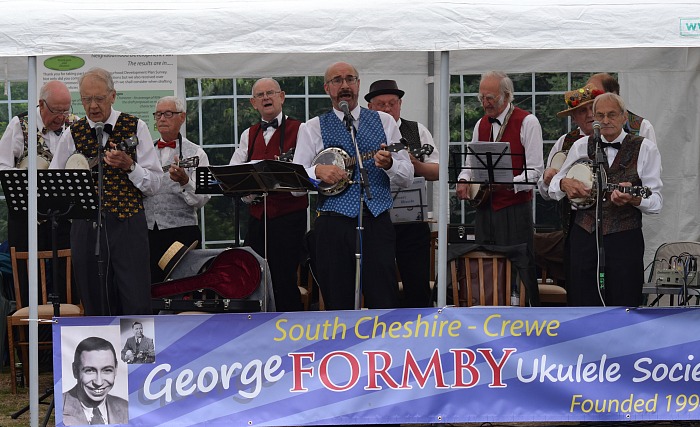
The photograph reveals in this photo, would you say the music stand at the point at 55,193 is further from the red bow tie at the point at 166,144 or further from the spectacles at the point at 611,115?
the spectacles at the point at 611,115

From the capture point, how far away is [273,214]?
722 cm

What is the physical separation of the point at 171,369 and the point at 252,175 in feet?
3.83

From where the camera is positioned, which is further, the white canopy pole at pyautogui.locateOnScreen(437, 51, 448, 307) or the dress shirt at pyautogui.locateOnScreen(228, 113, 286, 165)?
the dress shirt at pyautogui.locateOnScreen(228, 113, 286, 165)

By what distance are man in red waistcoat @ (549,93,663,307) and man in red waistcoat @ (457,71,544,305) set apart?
685 mm

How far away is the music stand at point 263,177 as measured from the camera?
584cm

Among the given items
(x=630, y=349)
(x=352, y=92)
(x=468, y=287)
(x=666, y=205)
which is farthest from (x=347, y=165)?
(x=666, y=205)

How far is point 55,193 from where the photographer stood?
5832 mm

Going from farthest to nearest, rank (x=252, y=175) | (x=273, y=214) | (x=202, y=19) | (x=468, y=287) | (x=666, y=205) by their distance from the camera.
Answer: (x=666, y=205), (x=273, y=214), (x=468, y=287), (x=252, y=175), (x=202, y=19)

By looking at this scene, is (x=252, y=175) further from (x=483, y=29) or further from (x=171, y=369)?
(x=483, y=29)

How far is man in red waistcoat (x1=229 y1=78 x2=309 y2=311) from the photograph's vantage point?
724 cm

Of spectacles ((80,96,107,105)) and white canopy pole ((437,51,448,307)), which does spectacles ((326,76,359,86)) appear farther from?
spectacles ((80,96,107,105))

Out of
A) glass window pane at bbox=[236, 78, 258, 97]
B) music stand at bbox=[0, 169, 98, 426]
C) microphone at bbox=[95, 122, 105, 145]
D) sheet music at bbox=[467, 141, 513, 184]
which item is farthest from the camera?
glass window pane at bbox=[236, 78, 258, 97]

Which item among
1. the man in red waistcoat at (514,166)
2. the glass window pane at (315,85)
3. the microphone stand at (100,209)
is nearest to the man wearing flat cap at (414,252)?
the man in red waistcoat at (514,166)

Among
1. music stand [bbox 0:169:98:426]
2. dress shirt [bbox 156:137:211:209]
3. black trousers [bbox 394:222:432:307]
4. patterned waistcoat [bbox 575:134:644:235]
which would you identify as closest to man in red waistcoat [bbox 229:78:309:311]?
dress shirt [bbox 156:137:211:209]
